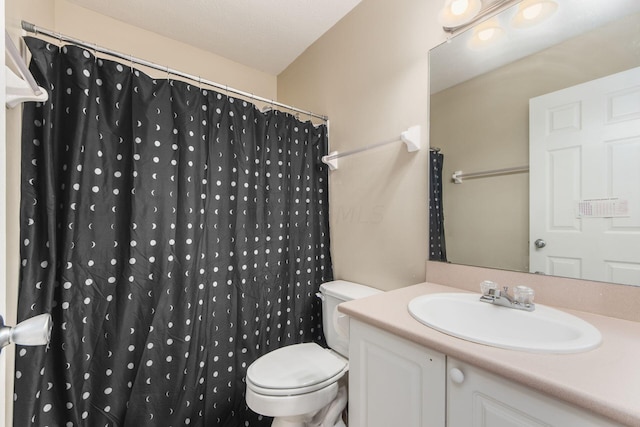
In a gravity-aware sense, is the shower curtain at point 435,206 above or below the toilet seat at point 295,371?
Answer: above

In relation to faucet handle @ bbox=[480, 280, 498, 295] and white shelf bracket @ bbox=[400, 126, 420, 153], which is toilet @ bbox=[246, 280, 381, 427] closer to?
faucet handle @ bbox=[480, 280, 498, 295]

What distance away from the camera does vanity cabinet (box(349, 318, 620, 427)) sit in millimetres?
566

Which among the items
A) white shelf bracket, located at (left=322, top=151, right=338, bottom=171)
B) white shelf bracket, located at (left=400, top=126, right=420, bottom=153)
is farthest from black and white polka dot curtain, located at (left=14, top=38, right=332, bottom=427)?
white shelf bracket, located at (left=400, top=126, right=420, bottom=153)

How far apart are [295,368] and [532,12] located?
1834 millimetres

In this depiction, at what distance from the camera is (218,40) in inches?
76.5

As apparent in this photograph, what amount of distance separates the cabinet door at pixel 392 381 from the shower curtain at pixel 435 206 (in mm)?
589

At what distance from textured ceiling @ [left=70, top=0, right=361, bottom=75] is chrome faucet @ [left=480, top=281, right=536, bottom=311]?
177 cm

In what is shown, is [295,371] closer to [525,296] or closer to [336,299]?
[336,299]

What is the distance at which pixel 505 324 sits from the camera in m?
0.90

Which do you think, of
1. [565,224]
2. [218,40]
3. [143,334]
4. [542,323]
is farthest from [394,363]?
[218,40]

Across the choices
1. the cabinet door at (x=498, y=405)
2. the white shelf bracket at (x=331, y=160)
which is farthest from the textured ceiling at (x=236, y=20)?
the cabinet door at (x=498, y=405)

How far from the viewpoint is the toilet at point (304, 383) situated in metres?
1.14

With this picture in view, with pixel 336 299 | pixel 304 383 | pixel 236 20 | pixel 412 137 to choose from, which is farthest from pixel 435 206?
pixel 236 20

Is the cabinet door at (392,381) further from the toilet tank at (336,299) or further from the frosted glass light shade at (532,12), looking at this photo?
the frosted glass light shade at (532,12)
